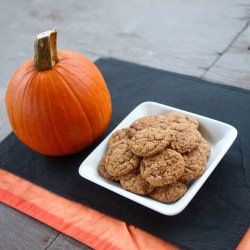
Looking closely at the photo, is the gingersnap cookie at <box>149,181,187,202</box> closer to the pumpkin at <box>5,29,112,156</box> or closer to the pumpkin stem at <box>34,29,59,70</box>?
the pumpkin at <box>5,29,112,156</box>

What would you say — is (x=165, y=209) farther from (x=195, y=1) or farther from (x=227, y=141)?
(x=195, y=1)

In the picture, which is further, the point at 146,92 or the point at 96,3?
the point at 96,3

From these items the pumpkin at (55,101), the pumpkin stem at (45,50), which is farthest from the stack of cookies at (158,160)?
the pumpkin stem at (45,50)

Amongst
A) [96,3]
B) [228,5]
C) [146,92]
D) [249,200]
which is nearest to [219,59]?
[146,92]

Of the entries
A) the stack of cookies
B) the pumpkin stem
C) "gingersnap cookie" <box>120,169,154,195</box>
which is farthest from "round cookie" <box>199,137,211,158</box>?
the pumpkin stem

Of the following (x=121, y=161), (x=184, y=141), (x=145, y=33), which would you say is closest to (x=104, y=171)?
(x=121, y=161)
